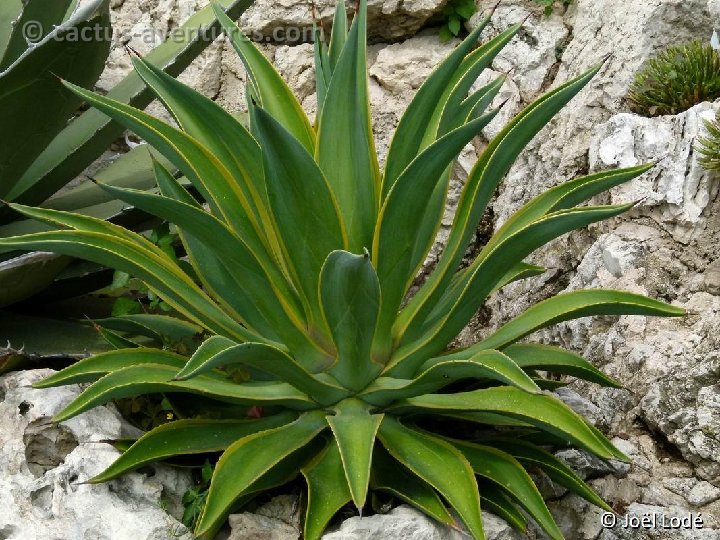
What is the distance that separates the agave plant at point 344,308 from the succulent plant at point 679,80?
103 centimetres

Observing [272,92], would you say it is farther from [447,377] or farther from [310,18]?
[310,18]

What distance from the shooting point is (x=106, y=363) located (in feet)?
6.94

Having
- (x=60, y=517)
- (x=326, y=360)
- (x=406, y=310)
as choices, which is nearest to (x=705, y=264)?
(x=406, y=310)

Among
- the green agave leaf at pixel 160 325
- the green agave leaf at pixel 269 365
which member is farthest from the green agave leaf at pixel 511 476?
the green agave leaf at pixel 160 325

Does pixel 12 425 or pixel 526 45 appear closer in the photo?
pixel 12 425

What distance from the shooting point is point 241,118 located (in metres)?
3.27

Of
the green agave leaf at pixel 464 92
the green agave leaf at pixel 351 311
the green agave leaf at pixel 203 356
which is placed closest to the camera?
the green agave leaf at pixel 203 356

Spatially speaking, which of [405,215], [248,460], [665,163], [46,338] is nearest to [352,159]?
[405,215]

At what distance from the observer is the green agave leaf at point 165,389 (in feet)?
6.46

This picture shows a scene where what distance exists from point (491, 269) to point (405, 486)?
534mm

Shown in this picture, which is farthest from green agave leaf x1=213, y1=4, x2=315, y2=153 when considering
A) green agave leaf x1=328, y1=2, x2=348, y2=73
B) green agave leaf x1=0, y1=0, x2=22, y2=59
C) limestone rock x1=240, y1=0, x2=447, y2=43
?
limestone rock x1=240, y1=0, x2=447, y2=43

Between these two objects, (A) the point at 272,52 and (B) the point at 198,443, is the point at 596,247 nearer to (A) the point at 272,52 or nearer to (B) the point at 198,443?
(B) the point at 198,443

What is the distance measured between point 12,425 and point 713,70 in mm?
2490

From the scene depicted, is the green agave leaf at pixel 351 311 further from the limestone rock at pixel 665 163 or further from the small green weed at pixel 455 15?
the small green weed at pixel 455 15
